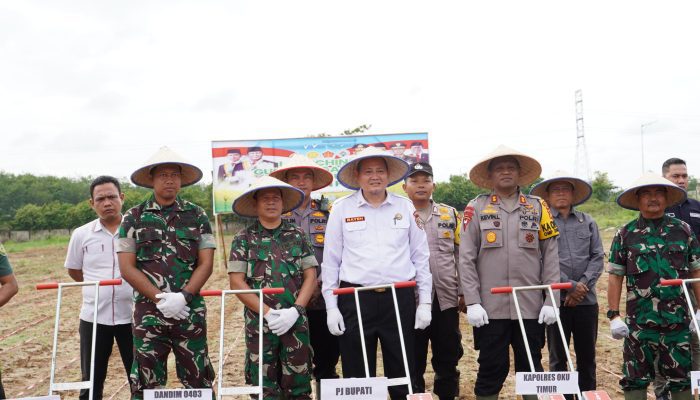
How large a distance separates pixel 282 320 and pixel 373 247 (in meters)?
0.74

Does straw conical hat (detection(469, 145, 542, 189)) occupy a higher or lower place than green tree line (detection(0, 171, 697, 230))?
lower

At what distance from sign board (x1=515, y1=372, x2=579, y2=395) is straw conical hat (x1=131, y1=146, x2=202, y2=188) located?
239cm

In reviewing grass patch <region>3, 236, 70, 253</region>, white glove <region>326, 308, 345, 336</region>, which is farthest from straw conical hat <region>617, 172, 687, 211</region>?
grass patch <region>3, 236, 70, 253</region>

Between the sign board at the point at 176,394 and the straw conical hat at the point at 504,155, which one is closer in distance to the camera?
the sign board at the point at 176,394

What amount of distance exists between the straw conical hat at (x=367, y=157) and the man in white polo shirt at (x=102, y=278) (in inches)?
66.6

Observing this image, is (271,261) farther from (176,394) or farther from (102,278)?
(102,278)

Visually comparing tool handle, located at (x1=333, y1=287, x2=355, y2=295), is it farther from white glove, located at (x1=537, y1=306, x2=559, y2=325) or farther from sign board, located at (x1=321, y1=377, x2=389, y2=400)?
white glove, located at (x1=537, y1=306, x2=559, y2=325)

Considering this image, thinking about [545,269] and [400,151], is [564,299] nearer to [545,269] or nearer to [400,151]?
[545,269]

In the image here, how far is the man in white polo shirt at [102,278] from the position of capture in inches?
151

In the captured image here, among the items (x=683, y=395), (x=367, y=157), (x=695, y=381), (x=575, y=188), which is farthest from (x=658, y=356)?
(x=367, y=157)

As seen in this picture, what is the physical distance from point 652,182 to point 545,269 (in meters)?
0.95

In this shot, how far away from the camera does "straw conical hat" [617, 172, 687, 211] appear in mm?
3684

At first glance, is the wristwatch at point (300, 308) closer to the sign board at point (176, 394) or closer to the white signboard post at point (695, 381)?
the sign board at point (176, 394)

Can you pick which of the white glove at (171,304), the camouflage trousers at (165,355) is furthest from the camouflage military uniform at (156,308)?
the white glove at (171,304)
